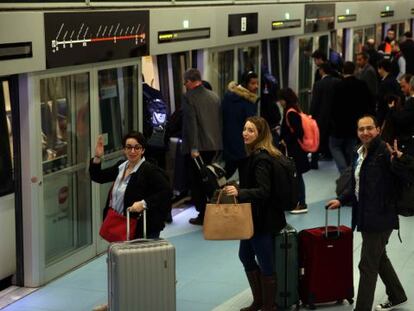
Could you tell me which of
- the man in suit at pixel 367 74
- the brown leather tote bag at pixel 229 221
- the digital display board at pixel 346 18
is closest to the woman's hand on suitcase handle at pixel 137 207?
the brown leather tote bag at pixel 229 221

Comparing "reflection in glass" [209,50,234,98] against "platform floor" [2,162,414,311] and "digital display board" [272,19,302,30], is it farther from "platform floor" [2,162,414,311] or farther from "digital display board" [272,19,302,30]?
"platform floor" [2,162,414,311]

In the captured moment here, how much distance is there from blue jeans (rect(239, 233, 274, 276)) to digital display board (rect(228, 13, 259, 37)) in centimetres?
431

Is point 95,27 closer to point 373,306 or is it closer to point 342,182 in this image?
point 342,182

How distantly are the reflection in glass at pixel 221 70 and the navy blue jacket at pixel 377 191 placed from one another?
13.9ft

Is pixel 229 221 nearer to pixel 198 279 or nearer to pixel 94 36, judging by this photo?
pixel 198 279

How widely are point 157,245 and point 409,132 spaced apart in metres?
3.08

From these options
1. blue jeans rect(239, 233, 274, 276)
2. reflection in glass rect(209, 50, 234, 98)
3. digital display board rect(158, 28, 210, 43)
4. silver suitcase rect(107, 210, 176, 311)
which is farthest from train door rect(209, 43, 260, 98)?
silver suitcase rect(107, 210, 176, 311)

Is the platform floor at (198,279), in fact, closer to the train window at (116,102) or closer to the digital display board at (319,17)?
the train window at (116,102)

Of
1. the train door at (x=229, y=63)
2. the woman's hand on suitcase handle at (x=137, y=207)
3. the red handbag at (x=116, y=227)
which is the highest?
the train door at (x=229, y=63)

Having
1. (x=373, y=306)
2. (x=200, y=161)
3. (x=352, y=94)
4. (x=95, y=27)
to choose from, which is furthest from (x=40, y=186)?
(x=352, y=94)

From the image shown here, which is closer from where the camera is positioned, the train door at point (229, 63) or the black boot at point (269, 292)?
the black boot at point (269, 292)

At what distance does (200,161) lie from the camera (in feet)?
24.8

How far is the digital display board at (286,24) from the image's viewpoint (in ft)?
35.3

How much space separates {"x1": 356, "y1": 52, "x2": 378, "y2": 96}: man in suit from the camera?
11867mm
